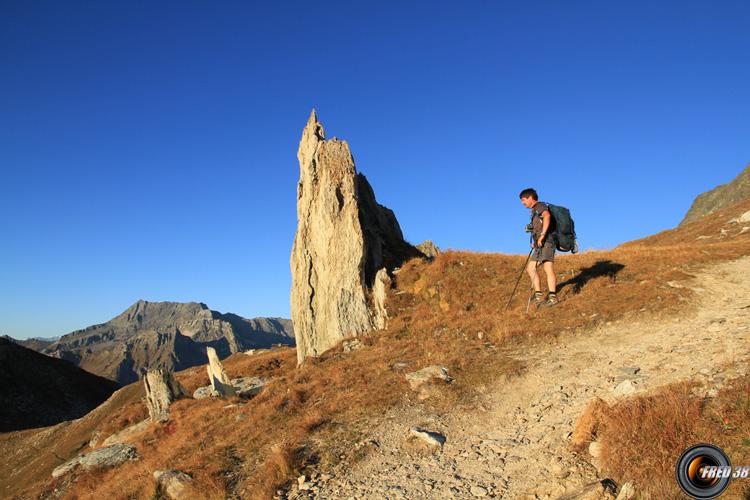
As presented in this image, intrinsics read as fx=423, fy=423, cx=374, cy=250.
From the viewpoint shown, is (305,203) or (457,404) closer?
(457,404)

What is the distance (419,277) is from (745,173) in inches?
4565

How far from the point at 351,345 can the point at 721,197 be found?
389 ft

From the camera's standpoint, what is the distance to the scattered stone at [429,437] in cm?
924

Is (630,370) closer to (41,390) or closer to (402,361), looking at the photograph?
(402,361)

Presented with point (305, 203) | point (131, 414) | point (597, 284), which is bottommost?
point (131, 414)

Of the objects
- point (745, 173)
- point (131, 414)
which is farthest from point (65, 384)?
point (745, 173)

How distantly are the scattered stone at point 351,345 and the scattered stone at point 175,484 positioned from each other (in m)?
10.7

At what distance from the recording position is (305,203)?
93.1ft

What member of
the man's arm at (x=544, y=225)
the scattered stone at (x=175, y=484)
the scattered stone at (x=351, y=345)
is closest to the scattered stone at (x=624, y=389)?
the man's arm at (x=544, y=225)

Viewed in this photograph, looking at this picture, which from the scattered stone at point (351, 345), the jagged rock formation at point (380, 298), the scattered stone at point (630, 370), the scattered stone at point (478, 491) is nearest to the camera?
the scattered stone at point (478, 491)

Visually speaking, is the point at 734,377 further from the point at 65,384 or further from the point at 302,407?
the point at 65,384

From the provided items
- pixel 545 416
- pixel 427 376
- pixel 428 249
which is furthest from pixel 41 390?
pixel 545 416

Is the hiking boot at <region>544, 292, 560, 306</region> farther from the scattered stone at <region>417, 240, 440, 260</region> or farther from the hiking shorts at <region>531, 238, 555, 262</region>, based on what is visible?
the scattered stone at <region>417, 240, 440, 260</region>

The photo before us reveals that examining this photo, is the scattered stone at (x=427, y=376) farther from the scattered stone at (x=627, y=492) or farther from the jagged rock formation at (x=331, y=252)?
the jagged rock formation at (x=331, y=252)
